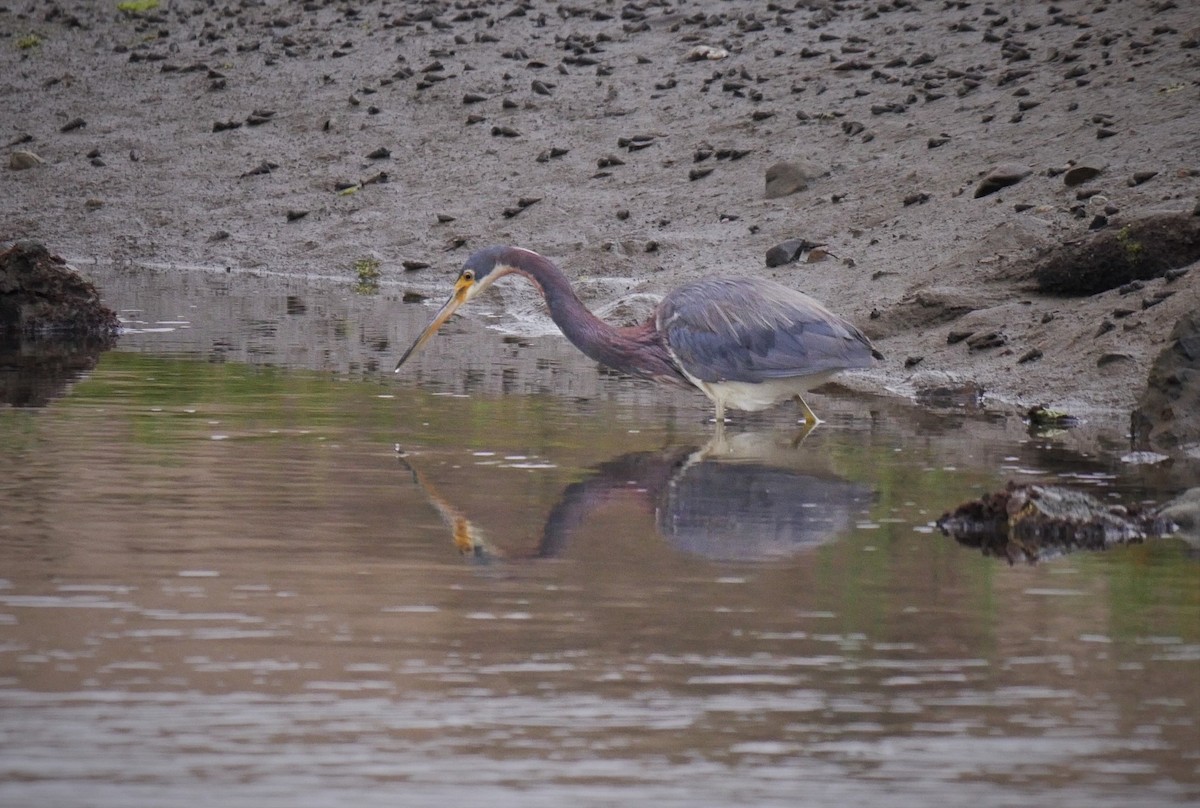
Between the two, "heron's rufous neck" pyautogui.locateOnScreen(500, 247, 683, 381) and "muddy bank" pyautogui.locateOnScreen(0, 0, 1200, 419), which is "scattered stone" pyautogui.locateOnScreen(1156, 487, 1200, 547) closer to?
"muddy bank" pyautogui.locateOnScreen(0, 0, 1200, 419)

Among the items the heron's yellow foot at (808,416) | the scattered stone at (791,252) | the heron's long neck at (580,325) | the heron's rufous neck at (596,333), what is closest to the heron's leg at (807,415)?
the heron's yellow foot at (808,416)

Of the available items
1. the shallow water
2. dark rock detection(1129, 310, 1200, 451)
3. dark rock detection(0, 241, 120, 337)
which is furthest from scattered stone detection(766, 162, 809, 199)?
dark rock detection(1129, 310, 1200, 451)

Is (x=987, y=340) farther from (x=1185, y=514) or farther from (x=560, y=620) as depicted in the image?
(x=560, y=620)

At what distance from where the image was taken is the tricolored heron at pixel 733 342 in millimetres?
10180

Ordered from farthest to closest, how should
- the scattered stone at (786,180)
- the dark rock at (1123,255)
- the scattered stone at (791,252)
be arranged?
the scattered stone at (786,180) < the scattered stone at (791,252) < the dark rock at (1123,255)

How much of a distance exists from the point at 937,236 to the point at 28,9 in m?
14.8

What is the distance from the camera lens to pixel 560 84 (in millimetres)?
19469

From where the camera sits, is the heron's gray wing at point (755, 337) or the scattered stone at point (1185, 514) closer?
the scattered stone at point (1185, 514)

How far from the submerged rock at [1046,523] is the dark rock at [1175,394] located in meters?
2.14

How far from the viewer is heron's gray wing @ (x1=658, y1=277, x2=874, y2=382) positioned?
1016 cm

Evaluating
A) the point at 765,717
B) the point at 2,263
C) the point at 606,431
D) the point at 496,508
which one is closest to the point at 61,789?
the point at 765,717

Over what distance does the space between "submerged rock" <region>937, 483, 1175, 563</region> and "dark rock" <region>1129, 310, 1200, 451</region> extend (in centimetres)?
214

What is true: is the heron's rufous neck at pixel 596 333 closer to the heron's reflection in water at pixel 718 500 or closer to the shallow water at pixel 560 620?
the shallow water at pixel 560 620

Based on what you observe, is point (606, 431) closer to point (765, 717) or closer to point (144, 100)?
point (765, 717)
